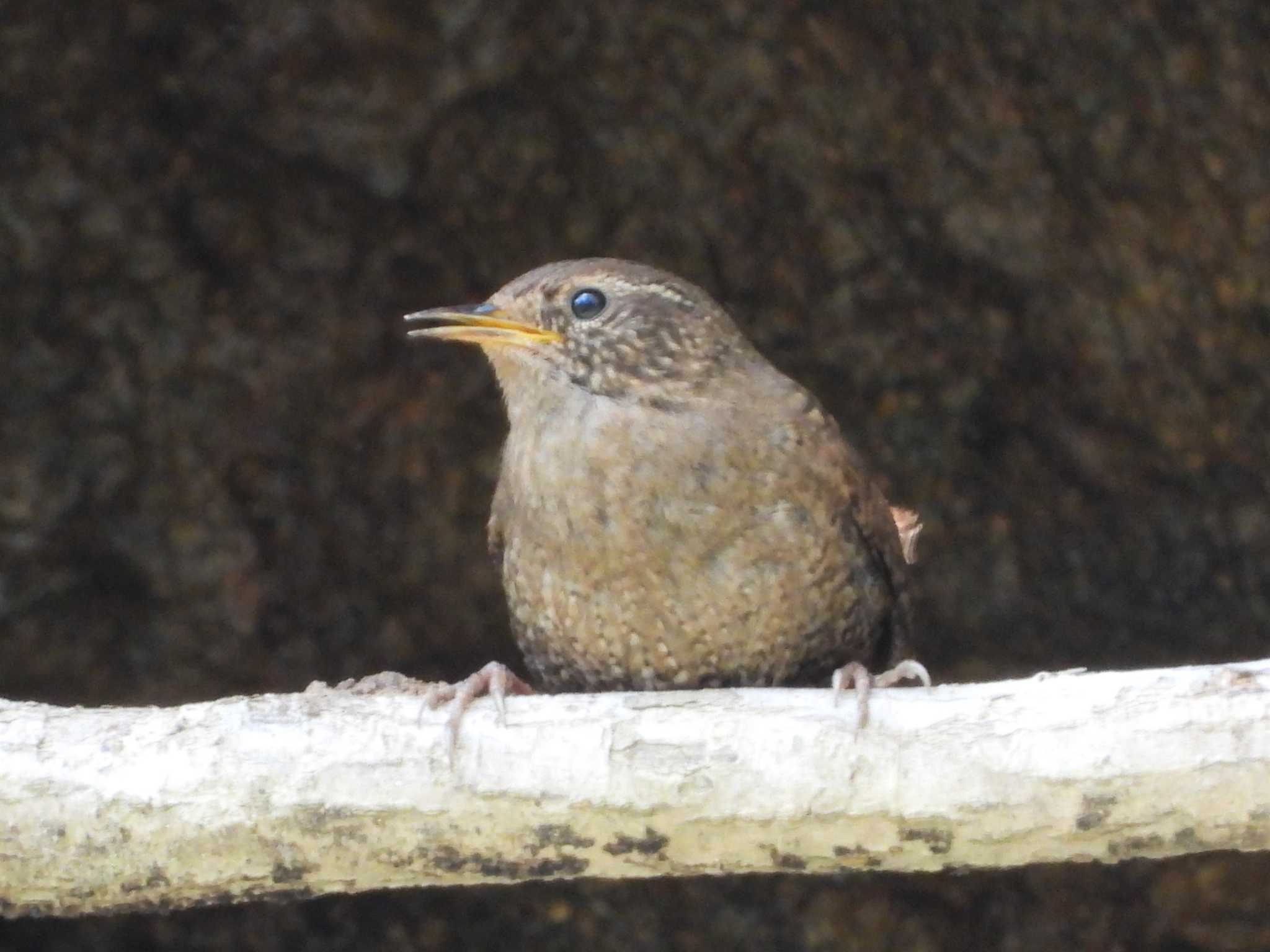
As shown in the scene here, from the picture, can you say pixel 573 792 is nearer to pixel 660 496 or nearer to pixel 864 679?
pixel 864 679

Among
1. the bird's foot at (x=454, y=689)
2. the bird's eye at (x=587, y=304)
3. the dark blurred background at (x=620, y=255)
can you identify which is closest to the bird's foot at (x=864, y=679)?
the bird's foot at (x=454, y=689)

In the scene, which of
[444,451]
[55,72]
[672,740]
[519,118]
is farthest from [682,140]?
[672,740]

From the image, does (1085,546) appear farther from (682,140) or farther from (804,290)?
(682,140)

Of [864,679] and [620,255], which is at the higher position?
[620,255]

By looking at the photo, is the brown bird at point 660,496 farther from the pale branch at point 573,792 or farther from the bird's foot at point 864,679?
the pale branch at point 573,792

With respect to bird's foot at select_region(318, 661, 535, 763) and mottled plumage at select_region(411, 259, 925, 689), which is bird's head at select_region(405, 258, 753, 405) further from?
bird's foot at select_region(318, 661, 535, 763)

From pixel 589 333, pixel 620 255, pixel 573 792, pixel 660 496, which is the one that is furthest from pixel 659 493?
pixel 620 255
